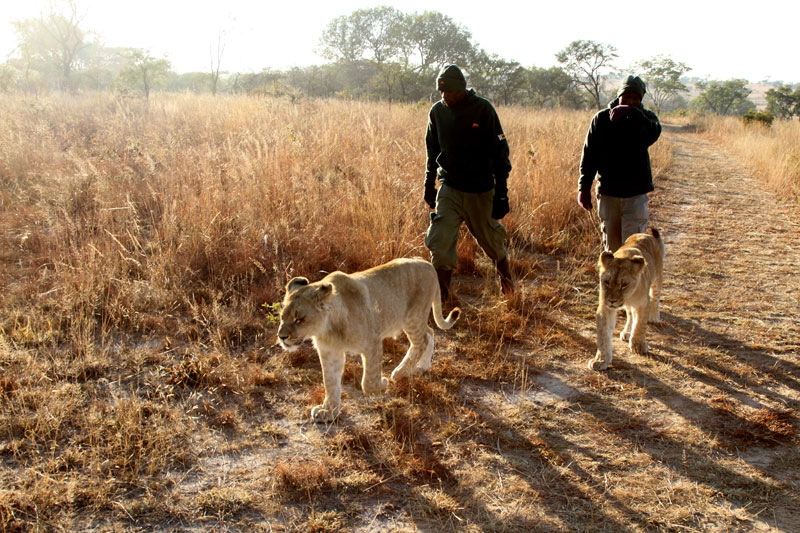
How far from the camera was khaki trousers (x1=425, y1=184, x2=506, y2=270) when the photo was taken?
5.17 m

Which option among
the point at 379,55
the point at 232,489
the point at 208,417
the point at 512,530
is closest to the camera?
the point at 512,530

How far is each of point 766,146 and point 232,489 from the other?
16.4 m

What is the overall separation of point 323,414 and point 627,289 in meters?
2.40

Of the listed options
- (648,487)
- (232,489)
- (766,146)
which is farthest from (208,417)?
(766,146)

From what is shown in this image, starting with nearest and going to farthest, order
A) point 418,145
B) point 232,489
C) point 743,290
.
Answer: point 232,489, point 743,290, point 418,145

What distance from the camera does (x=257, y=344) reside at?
4.44m

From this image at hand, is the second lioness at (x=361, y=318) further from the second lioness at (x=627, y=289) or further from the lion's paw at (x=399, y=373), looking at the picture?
the second lioness at (x=627, y=289)

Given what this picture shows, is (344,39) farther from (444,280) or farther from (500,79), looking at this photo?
(444,280)

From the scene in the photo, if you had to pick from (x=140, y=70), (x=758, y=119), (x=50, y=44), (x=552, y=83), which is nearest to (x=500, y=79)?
(x=552, y=83)

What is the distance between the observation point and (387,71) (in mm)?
25891

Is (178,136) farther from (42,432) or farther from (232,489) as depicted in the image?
(232,489)

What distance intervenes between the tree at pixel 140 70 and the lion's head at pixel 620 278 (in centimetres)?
2264

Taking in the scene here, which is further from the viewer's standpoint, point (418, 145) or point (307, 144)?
point (418, 145)

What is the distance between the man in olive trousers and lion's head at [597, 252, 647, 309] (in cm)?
133
